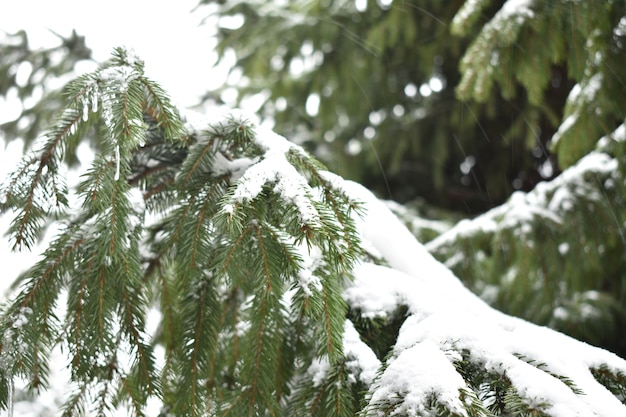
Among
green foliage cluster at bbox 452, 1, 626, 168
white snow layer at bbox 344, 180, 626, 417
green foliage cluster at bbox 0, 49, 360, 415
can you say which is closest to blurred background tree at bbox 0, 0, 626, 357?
green foliage cluster at bbox 452, 1, 626, 168

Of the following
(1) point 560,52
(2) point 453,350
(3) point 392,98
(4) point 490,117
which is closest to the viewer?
(2) point 453,350

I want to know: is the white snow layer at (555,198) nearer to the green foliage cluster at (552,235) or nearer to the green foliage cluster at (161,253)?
the green foliage cluster at (552,235)

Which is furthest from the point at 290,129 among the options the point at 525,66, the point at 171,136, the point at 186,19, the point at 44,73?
the point at 171,136

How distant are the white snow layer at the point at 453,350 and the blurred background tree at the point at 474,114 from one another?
1285 millimetres

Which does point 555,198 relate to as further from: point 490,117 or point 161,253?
point 161,253

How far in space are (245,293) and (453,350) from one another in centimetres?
67

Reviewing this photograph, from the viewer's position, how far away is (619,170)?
99.3 inches

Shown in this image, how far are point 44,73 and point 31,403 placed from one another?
2900 mm

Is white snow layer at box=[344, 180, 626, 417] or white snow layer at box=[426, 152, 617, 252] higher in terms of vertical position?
white snow layer at box=[344, 180, 626, 417]

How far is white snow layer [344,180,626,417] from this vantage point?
2.96 ft

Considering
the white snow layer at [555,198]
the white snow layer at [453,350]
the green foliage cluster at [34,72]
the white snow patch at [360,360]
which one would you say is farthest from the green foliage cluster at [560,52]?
the green foliage cluster at [34,72]

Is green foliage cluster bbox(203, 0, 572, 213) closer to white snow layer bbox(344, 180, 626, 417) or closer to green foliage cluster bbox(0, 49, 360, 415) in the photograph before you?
white snow layer bbox(344, 180, 626, 417)

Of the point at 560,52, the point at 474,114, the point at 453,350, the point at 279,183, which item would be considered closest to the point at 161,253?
the point at 279,183

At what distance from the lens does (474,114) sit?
4016 millimetres
